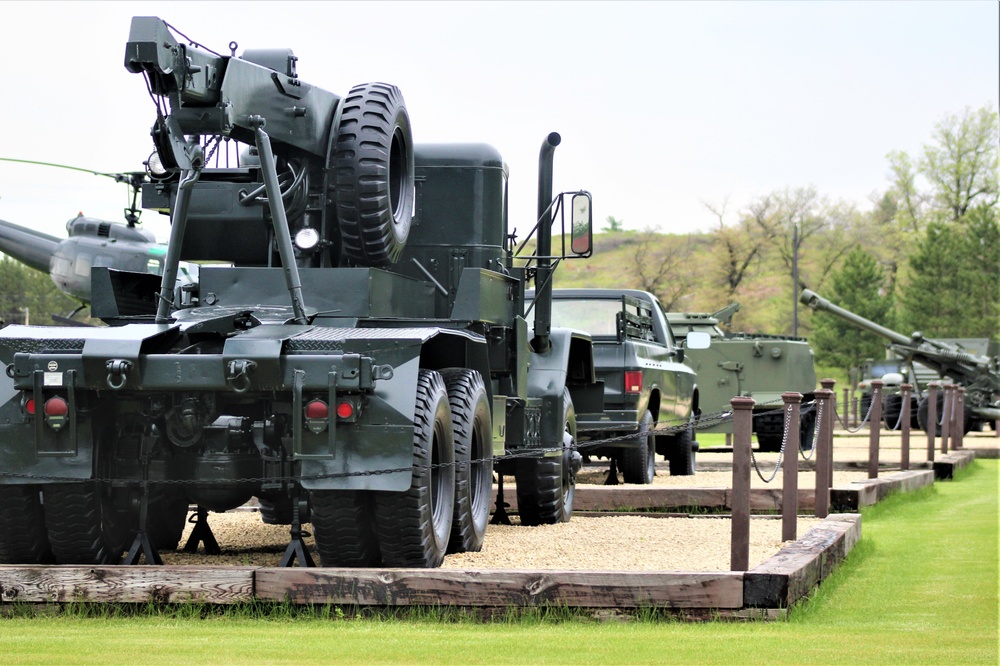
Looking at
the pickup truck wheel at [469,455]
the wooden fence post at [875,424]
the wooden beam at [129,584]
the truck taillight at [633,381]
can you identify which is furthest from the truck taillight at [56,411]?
the wooden fence post at [875,424]

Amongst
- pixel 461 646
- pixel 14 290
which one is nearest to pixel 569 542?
pixel 461 646

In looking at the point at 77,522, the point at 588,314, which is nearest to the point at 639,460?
the point at 588,314

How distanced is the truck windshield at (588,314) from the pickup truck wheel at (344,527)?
7.64m

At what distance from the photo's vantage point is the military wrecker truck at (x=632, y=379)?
47.7 feet

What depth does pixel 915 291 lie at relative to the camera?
6600 centimetres

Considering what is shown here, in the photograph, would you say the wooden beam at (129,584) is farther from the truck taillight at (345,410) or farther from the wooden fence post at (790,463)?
the wooden fence post at (790,463)

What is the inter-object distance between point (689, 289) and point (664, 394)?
76.7m

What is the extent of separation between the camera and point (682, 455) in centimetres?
1753

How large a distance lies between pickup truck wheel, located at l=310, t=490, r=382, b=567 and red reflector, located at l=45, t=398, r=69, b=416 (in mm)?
1263

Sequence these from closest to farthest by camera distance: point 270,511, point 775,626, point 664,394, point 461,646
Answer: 1. point 461,646
2. point 775,626
3. point 270,511
4. point 664,394

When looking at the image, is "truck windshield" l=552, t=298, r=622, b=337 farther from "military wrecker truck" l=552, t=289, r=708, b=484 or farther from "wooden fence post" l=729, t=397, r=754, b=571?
"wooden fence post" l=729, t=397, r=754, b=571

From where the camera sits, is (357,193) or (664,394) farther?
(664,394)

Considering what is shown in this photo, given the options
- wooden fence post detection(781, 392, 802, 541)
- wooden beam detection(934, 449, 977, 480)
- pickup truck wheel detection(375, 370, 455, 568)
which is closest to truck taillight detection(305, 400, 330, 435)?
pickup truck wheel detection(375, 370, 455, 568)

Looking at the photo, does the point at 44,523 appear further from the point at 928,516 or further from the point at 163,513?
the point at 928,516
